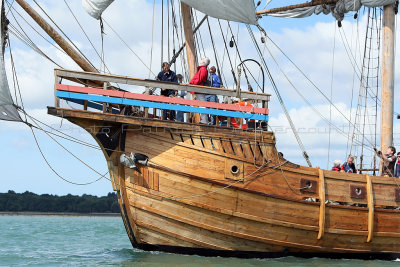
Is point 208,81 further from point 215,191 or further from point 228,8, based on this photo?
point 215,191

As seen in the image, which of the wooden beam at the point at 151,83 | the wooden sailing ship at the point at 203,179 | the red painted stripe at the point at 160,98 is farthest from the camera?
the wooden sailing ship at the point at 203,179

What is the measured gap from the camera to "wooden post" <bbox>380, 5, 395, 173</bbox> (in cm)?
1806

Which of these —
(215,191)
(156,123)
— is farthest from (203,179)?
(156,123)

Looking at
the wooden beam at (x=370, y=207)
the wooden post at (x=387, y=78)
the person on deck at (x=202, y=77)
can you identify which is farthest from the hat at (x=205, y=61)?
the wooden post at (x=387, y=78)

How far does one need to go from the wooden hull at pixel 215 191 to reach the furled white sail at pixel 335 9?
8.09 metres

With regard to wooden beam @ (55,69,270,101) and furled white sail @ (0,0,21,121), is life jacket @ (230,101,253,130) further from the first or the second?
furled white sail @ (0,0,21,121)

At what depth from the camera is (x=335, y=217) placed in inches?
571

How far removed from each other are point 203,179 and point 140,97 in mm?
2178

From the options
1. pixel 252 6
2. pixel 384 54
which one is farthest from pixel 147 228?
pixel 384 54

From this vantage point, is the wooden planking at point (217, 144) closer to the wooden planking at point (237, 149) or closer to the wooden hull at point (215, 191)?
the wooden hull at point (215, 191)

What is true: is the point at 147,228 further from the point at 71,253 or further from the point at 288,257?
the point at 71,253

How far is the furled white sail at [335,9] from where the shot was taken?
20534mm

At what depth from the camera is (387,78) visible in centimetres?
1858

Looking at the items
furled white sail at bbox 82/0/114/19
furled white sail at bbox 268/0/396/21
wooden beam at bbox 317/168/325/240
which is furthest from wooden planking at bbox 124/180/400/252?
furled white sail at bbox 268/0/396/21
